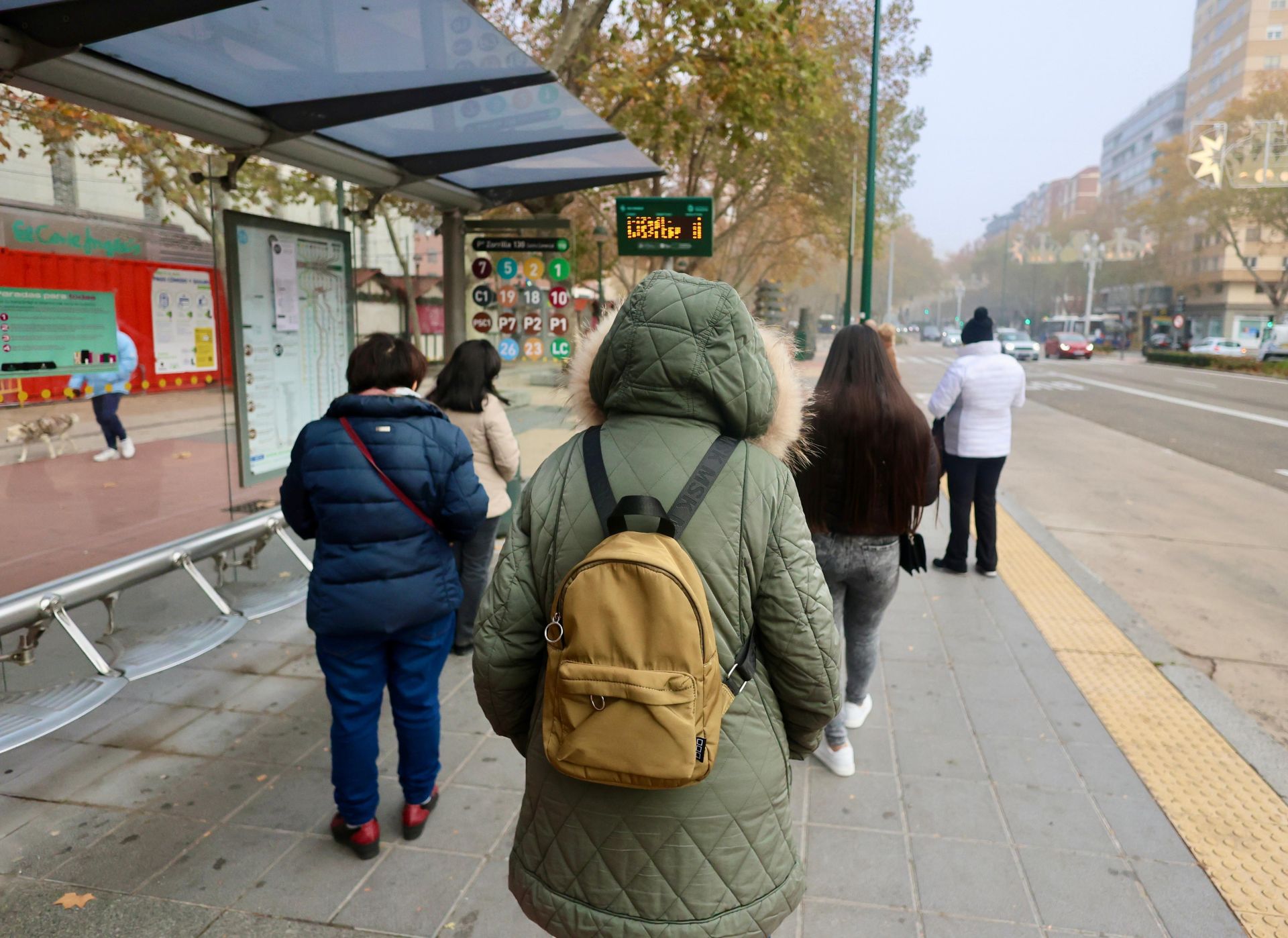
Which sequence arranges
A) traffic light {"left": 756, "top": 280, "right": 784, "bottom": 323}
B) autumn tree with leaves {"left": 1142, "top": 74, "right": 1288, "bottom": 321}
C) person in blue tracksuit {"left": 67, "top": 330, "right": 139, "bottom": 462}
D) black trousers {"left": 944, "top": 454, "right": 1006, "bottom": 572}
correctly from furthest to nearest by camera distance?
autumn tree with leaves {"left": 1142, "top": 74, "right": 1288, "bottom": 321}, traffic light {"left": 756, "top": 280, "right": 784, "bottom": 323}, black trousers {"left": 944, "top": 454, "right": 1006, "bottom": 572}, person in blue tracksuit {"left": 67, "top": 330, "right": 139, "bottom": 462}

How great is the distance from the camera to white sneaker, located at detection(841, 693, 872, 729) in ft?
13.3

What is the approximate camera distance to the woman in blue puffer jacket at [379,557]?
2.96 m

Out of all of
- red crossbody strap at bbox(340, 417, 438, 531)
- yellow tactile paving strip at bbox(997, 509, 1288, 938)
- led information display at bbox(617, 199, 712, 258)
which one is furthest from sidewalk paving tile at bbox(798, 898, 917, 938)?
led information display at bbox(617, 199, 712, 258)

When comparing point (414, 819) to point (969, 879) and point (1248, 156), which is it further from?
point (1248, 156)

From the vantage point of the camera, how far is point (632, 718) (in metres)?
1.56

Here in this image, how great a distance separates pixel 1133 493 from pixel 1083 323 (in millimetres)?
64322

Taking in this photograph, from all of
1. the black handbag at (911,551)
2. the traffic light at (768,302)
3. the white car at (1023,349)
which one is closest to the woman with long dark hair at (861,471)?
the black handbag at (911,551)

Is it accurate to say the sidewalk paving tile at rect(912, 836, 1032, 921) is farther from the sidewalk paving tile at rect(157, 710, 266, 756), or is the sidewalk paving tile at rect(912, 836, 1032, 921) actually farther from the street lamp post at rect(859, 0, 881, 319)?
the street lamp post at rect(859, 0, 881, 319)

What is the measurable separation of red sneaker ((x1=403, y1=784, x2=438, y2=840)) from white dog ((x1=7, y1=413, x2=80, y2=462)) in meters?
2.47

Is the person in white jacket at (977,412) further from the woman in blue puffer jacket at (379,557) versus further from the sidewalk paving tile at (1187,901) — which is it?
the woman in blue puffer jacket at (379,557)

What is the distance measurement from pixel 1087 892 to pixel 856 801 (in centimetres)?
85

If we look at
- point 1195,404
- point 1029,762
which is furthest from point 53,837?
point 1195,404

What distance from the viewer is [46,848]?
10.2ft

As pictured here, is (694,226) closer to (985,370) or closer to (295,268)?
(985,370)
